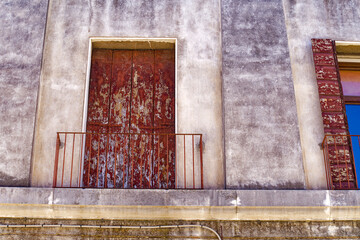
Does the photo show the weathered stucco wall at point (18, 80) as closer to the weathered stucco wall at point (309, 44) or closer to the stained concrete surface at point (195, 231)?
the stained concrete surface at point (195, 231)

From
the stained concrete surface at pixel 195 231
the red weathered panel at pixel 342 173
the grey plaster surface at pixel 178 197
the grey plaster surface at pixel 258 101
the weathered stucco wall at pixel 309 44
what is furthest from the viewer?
the weathered stucco wall at pixel 309 44

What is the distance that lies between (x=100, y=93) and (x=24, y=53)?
1.44m

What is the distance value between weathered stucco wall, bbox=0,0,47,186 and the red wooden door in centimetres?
97

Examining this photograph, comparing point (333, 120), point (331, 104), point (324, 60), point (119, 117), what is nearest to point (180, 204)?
point (119, 117)

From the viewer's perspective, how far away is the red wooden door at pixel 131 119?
A: 25.8ft

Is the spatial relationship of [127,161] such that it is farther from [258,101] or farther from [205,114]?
[258,101]

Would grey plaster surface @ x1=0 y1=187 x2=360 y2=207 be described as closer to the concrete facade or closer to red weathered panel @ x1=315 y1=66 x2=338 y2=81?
the concrete facade

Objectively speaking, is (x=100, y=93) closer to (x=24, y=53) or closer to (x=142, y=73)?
(x=142, y=73)

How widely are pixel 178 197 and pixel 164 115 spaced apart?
72.9 inches

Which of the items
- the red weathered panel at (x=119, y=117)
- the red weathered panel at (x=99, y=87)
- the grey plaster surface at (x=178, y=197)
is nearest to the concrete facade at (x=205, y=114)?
the grey plaster surface at (x=178, y=197)

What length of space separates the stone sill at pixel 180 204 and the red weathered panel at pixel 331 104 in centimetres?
156

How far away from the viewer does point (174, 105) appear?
8297 millimetres

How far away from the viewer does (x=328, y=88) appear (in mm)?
8078

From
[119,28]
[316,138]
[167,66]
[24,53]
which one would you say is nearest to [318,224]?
[316,138]
